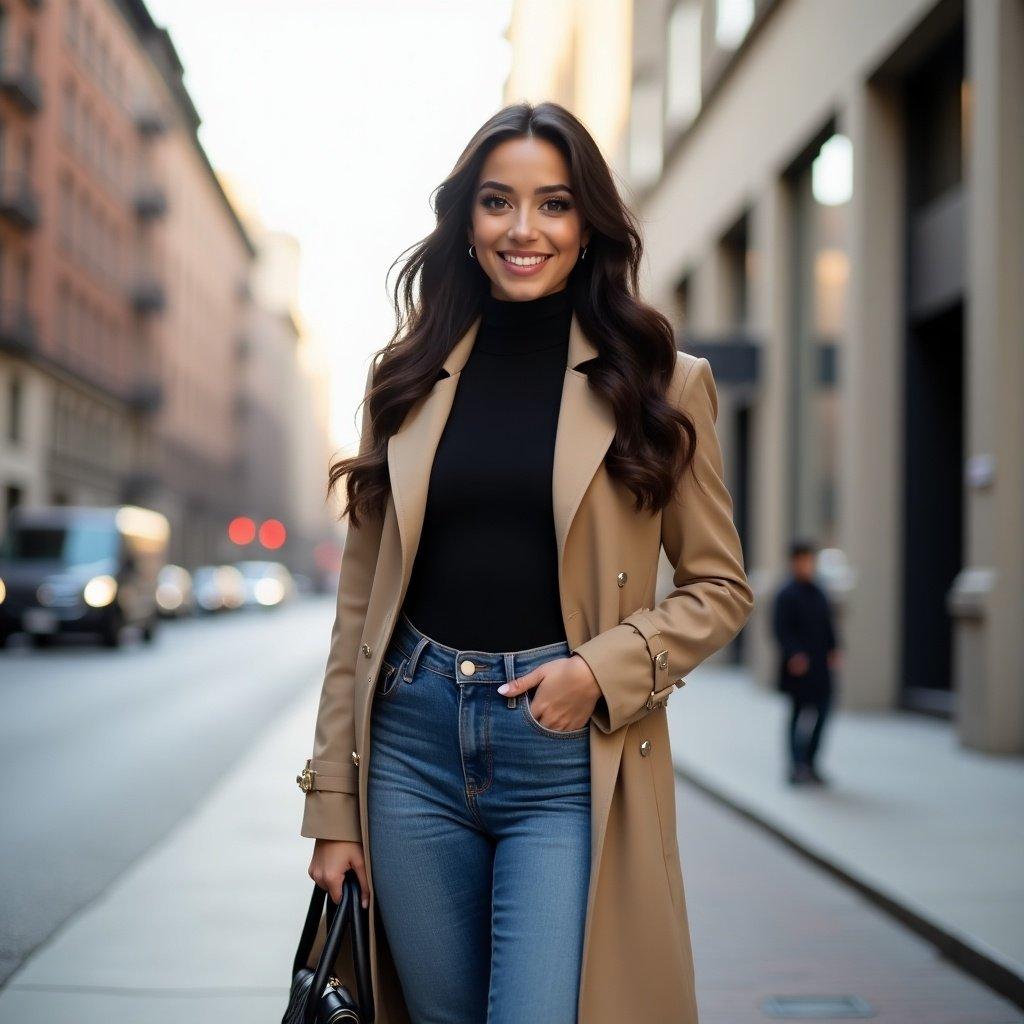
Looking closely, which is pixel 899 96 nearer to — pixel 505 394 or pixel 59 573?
pixel 505 394

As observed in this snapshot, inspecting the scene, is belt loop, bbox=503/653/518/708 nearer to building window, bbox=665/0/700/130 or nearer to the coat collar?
the coat collar

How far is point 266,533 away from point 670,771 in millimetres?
91180

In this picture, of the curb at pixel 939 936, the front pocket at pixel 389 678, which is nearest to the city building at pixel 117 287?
the curb at pixel 939 936

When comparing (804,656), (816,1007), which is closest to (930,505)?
(804,656)

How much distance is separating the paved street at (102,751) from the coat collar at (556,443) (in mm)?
3258

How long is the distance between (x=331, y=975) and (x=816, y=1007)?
2875 mm

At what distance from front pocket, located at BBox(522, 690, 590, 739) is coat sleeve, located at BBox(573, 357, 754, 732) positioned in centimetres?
4

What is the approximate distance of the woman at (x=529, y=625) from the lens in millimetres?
2287

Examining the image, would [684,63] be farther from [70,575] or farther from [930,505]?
[70,575]

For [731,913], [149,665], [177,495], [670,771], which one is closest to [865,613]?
[731,913]

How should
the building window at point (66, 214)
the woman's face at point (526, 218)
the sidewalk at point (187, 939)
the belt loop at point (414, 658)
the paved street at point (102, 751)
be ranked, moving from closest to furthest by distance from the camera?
the belt loop at point (414, 658) < the woman's face at point (526, 218) < the sidewalk at point (187, 939) < the paved street at point (102, 751) < the building window at point (66, 214)

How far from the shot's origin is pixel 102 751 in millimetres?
11078

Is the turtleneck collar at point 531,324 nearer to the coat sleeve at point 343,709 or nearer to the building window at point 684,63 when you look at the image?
the coat sleeve at point 343,709

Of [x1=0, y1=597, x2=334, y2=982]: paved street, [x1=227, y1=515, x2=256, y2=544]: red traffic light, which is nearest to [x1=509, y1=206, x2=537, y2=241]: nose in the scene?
[x1=0, y1=597, x2=334, y2=982]: paved street
